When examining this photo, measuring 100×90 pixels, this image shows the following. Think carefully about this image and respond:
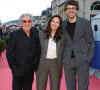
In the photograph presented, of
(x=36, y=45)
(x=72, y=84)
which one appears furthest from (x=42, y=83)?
(x=36, y=45)

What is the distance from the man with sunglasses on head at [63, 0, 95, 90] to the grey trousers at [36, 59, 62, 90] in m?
0.20

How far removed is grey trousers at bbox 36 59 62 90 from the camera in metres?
3.42

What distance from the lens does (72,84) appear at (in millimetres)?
3539

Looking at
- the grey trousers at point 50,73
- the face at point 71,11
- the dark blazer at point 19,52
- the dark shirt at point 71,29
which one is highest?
the face at point 71,11

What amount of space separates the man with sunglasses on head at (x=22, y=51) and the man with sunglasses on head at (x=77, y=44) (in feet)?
2.15

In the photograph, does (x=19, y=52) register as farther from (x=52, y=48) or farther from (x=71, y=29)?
(x=71, y=29)

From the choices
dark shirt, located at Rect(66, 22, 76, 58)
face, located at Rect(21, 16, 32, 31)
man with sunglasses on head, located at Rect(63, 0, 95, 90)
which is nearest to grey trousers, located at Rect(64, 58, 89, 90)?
man with sunglasses on head, located at Rect(63, 0, 95, 90)

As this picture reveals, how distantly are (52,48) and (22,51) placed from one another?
634 mm

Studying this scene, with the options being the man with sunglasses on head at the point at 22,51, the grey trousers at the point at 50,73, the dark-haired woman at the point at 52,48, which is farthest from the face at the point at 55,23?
the grey trousers at the point at 50,73

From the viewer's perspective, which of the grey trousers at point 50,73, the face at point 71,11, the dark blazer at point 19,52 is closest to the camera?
the dark blazer at point 19,52

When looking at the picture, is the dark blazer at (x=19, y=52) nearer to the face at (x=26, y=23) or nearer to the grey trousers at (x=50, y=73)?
the face at (x=26, y=23)

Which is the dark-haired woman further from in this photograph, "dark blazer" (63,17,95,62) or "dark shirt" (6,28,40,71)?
"dark shirt" (6,28,40,71)

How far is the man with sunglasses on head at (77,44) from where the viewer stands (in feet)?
10.8

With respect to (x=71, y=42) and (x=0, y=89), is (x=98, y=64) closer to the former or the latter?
(x=71, y=42)
